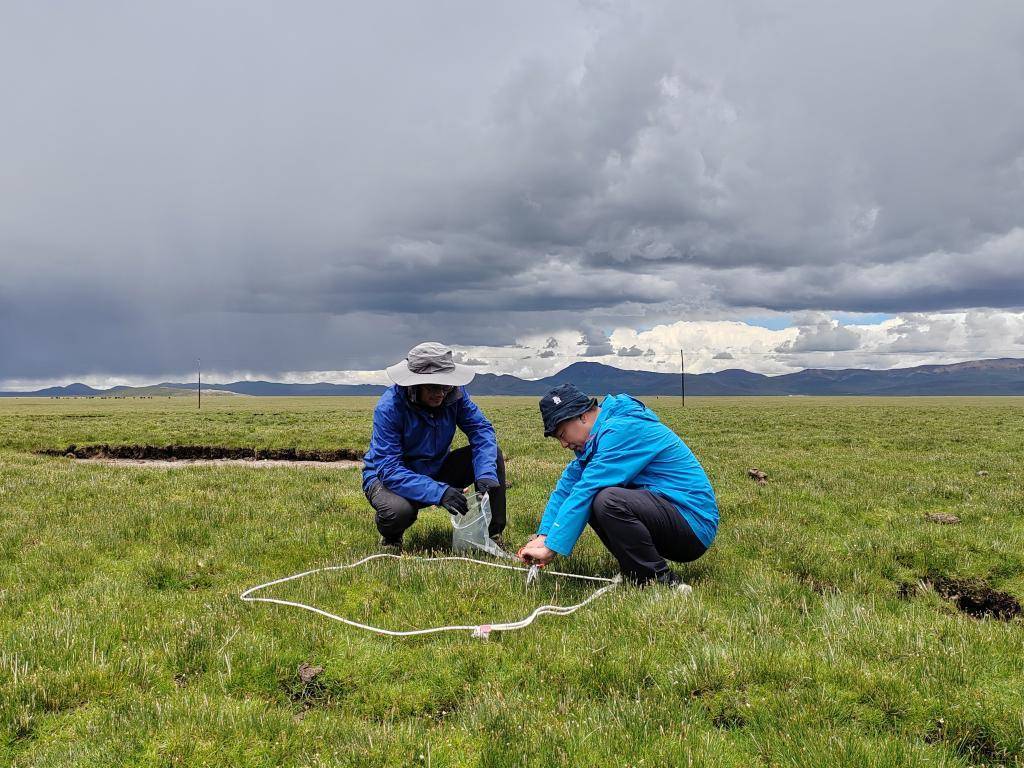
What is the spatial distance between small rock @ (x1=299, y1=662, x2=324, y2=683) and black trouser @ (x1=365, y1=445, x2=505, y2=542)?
2945mm

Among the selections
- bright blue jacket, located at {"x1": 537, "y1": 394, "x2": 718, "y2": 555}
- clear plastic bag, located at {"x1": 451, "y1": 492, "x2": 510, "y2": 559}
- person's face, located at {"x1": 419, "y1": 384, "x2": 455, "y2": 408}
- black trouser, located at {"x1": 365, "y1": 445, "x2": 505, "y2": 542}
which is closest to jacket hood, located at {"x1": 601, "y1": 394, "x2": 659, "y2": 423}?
bright blue jacket, located at {"x1": 537, "y1": 394, "x2": 718, "y2": 555}

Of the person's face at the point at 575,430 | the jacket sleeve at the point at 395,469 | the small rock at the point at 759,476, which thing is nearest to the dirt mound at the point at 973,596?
Result: the person's face at the point at 575,430

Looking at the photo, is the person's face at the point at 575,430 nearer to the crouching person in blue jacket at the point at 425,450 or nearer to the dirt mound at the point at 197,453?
the crouching person in blue jacket at the point at 425,450

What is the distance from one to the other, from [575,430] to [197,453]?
20842 millimetres

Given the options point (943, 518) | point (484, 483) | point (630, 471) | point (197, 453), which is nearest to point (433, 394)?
point (484, 483)

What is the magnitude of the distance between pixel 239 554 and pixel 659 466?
5.44 metres

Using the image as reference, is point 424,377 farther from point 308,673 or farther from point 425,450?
point 308,673

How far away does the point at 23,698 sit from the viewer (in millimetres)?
4402

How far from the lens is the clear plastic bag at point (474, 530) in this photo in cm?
774

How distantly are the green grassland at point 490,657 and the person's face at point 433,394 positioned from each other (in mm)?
2025

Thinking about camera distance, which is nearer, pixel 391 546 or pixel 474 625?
pixel 474 625

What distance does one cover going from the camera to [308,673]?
4.83 meters

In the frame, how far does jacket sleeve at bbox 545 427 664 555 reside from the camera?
6070mm

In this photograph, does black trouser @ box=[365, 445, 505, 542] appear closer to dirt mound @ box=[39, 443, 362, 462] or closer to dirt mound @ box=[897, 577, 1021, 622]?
dirt mound @ box=[897, 577, 1021, 622]
